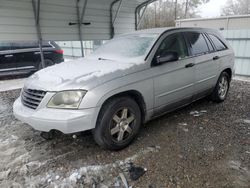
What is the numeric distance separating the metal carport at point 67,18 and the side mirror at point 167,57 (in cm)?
384

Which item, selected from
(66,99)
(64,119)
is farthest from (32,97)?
(64,119)

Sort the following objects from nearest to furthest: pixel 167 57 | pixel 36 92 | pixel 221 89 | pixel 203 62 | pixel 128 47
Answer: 1. pixel 36 92
2. pixel 167 57
3. pixel 128 47
4. pixel 203 62
5. pixel 221 89

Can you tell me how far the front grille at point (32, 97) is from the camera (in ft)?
9.59

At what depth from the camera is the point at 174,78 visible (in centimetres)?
379

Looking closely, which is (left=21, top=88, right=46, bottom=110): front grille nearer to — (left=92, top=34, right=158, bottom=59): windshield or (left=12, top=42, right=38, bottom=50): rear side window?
(left=92, top=34, right=158, bottom=59): windshield

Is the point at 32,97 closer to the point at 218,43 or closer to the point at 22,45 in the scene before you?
the point at 218,43

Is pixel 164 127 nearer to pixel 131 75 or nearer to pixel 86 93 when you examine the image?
pixel 131 75

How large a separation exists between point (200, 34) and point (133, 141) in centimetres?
272

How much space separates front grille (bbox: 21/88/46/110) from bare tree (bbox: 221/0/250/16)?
89.2ft

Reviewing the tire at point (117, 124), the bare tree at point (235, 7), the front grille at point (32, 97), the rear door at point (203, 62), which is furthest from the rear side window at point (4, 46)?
the bare tree at point (235, 7)

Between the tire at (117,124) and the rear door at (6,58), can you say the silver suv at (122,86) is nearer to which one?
the tire at (117,124)

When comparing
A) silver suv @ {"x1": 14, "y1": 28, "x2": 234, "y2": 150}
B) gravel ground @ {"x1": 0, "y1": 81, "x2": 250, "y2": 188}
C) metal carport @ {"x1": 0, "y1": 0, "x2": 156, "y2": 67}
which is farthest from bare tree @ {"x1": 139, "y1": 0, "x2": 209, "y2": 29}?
gravel ground @ {"x1": 0, "y1": 81, "x2": 250, "y2": 188}

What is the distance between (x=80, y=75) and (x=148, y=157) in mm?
1474

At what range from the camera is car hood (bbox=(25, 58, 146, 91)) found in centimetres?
284
